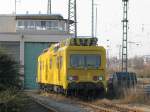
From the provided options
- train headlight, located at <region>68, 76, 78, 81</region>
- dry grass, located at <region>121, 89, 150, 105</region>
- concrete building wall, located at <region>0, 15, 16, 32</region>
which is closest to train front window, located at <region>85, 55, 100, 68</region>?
train headlight, located at <region>68, 76, 78, 81</region>

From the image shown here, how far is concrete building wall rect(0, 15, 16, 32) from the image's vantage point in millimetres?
72812

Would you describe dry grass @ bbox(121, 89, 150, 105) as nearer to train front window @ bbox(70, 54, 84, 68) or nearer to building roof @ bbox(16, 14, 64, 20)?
train front window @ bbox(70, 54, 84, 68)

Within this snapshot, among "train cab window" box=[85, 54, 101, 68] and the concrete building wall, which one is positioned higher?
the concrete building wall

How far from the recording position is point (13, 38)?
61594 millimetres

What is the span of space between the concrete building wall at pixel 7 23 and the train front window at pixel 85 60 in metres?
41.2

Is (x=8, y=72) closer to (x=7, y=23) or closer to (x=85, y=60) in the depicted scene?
(x=85, y=60)

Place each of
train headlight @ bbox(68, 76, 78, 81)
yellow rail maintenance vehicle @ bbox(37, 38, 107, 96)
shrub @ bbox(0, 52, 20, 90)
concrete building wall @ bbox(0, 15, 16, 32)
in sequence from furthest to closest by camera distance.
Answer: concrete building wall @ bbox(0, 15, 16, 32)
yellow rail maintenance vehicle @ bbox(37, 38, 107, 96)
train headlight @ bbox(68, 76, 78, 81)
shrub @ bbox(0, 52, 20, 90)

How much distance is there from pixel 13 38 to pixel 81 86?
30.8 meters

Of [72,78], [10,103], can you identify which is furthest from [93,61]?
[10,103]

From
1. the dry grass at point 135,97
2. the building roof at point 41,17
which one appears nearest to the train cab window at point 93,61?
the dry grass at point 135,97

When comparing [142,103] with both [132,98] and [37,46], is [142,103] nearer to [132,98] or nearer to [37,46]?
[132,98]

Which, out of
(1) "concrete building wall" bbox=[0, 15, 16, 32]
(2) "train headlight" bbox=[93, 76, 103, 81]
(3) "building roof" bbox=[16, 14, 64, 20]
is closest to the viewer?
(2) "train headlight" bbox=[93, 76, 103, 81]

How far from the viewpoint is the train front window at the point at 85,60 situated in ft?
105

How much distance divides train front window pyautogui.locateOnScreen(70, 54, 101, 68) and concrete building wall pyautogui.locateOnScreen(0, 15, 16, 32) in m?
41.2
